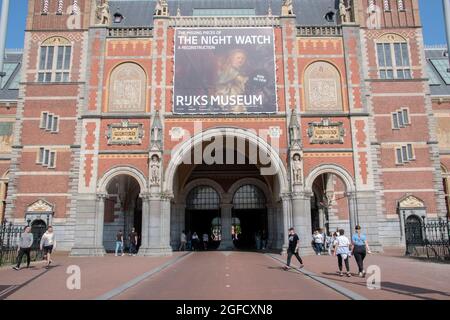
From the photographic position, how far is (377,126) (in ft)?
94.8

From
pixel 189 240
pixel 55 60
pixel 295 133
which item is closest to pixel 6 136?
pixel 55 60

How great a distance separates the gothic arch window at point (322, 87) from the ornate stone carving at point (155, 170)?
10380mm

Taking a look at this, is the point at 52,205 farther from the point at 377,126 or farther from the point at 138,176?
the point at 377,126

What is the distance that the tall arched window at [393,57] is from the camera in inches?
1163

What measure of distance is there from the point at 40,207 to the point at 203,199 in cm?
1224

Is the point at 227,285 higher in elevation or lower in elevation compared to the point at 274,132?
lower

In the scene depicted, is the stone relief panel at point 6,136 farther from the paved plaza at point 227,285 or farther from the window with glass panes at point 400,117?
the window with glass panes at point 400,117

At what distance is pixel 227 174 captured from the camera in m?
32.0

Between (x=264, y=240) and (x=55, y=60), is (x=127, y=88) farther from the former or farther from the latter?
(x=264, y=240)

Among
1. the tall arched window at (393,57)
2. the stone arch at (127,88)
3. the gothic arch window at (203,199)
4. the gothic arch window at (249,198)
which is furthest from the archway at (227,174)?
the tall arched window at (393,57)

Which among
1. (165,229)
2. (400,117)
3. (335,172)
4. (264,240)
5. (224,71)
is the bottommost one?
(264,240)

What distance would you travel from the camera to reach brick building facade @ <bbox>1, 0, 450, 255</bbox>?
2462 cm
